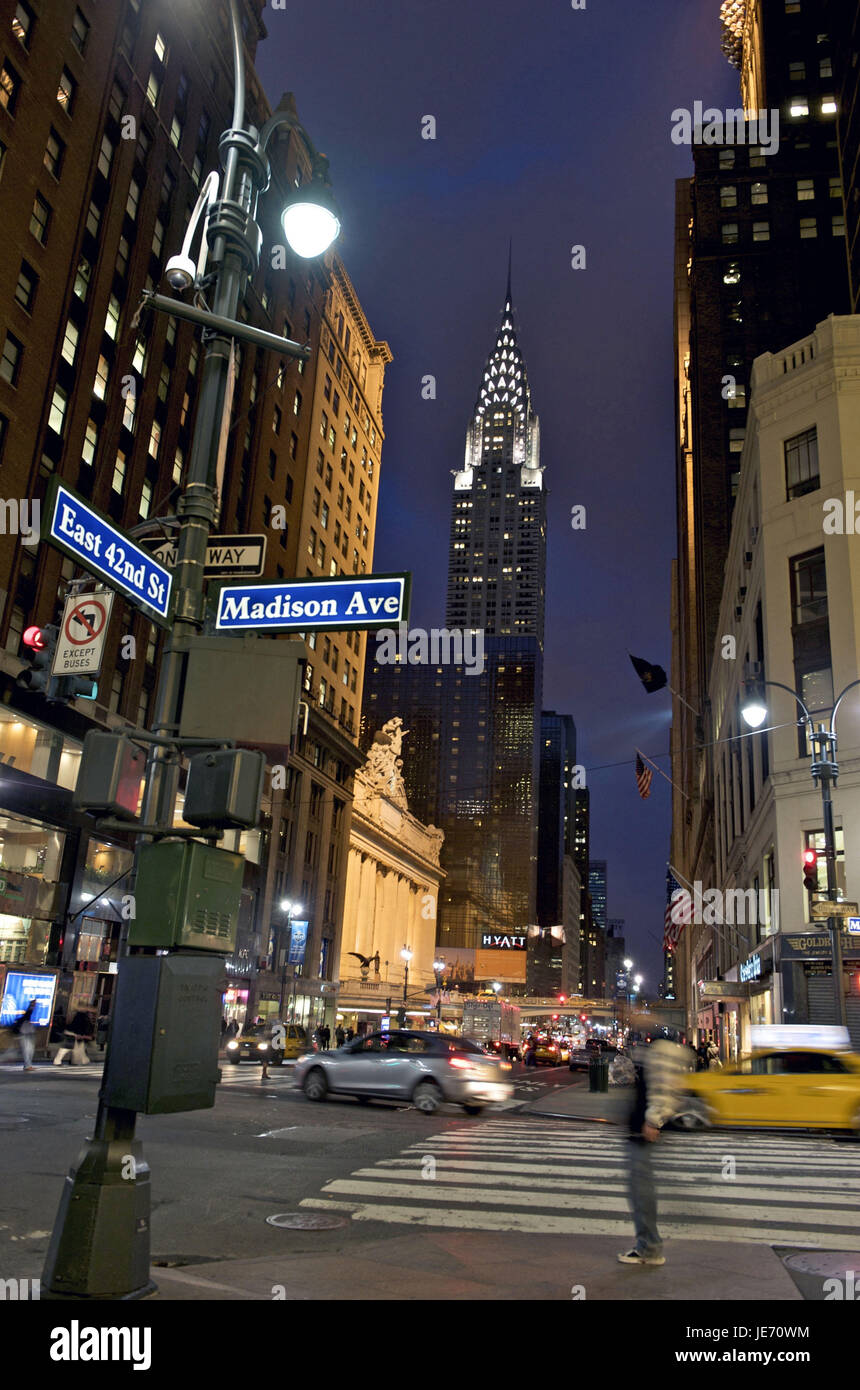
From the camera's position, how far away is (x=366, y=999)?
8306 cm

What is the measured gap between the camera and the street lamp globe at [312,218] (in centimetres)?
804

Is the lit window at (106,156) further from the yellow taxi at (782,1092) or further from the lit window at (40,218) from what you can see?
the yellow taxi at (782,1092)

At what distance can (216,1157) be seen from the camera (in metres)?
12.8

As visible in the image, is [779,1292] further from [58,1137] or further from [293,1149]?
[58,1137]

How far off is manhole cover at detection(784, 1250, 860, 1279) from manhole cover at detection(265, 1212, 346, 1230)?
389 centimetres

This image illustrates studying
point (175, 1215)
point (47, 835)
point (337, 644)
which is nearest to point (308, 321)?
point (337, 644)

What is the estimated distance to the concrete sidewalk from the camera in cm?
637

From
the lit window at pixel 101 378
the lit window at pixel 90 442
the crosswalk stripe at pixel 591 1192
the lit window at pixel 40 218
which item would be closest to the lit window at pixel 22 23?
the lit window at pixel 40 218

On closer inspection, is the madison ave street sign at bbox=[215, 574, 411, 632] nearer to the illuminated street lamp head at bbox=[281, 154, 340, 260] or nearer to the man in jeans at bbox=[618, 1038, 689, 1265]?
the illuminated street lamp head at bbox=[281, 154, 340, 260]

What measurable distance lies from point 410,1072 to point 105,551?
1701 centimetres

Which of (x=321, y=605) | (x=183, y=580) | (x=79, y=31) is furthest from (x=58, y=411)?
(x=321, y=605)

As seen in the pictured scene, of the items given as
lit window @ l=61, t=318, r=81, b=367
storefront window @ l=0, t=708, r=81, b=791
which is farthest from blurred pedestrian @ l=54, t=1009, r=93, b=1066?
lit window @ l=61, t=318, r=81, b=367

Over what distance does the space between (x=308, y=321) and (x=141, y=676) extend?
3748cm

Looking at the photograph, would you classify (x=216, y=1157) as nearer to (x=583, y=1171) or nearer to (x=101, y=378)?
(x=583, y=1171)
